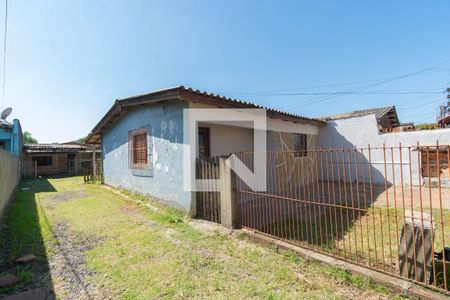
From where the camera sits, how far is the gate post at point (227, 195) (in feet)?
17.0

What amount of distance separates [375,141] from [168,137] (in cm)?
1074

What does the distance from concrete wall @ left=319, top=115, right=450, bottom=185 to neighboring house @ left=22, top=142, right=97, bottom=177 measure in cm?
1985

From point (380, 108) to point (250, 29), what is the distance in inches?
351

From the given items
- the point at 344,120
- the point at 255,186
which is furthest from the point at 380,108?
the point at 255,186

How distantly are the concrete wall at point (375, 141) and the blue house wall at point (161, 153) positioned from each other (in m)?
7.85

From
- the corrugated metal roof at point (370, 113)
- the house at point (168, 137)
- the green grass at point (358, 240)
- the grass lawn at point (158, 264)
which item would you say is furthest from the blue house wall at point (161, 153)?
the corrugated metal roof at point (370, 113)

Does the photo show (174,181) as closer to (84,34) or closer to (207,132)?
(207,132)

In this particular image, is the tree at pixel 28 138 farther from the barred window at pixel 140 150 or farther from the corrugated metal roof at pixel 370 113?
the corrugated metal roof at pixel 370 113

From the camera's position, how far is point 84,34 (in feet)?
27.7

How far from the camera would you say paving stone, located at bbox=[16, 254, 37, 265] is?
3.83 m

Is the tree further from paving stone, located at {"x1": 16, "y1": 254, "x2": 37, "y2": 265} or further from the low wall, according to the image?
paving stone, located at {"x1": 16, "y1": 254, "x2": 37, "y2": 265}

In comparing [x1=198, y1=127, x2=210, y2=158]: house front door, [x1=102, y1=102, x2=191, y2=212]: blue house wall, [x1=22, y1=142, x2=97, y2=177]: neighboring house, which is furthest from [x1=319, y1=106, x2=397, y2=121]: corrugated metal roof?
[x1=22, y1=142, x2=97, y2=177]: neighboring house

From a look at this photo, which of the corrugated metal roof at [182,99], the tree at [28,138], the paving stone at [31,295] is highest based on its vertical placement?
the tree at [28,138]

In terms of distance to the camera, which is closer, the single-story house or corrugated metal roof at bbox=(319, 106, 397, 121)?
the single-story house
